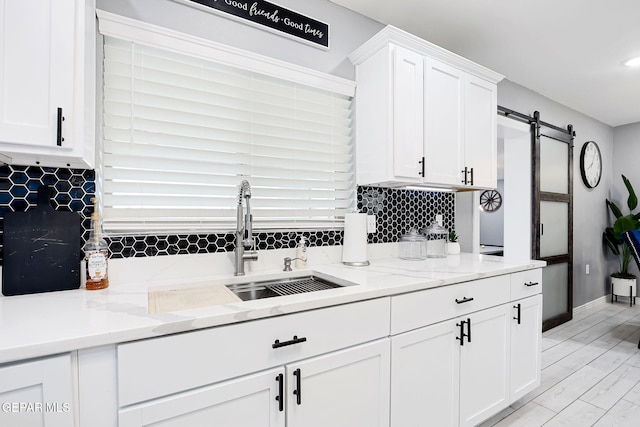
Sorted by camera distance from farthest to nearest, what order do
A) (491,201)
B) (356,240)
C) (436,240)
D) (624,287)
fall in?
1. (491,201)
2. (624,287)
3. (436,240)
4. (356,240)

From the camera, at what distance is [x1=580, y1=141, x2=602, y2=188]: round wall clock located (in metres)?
4.21

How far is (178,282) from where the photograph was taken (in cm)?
143

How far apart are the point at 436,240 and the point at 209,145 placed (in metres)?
1.83

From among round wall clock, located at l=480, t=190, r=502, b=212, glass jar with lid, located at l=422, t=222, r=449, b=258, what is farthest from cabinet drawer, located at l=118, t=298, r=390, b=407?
round wall clock, located at l=480, t=190, r=502, b=212

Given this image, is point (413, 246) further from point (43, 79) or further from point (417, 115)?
point (43, 79)

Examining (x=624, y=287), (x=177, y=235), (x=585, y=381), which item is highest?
(x=177, y=235)

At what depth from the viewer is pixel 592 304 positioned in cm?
439

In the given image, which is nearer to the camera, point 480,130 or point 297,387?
point 297,387

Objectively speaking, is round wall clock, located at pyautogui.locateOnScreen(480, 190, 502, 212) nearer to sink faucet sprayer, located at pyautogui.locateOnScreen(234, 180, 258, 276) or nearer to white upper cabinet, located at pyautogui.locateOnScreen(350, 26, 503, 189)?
white upper cabinet, located at pyautogui.locateOnScreen(350, 26, 503, 189)

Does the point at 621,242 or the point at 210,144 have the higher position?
the point at 210,144

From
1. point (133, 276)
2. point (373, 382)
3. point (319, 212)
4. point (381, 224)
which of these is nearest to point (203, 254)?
point (133, 276)

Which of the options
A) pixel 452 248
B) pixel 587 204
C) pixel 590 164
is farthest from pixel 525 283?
pixel 590 164

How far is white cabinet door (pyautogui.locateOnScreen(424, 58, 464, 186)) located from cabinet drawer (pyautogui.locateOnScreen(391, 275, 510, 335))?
69 cm

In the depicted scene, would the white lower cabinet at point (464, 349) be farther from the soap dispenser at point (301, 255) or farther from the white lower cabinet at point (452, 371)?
the soap dispenser at point (301, 255)
